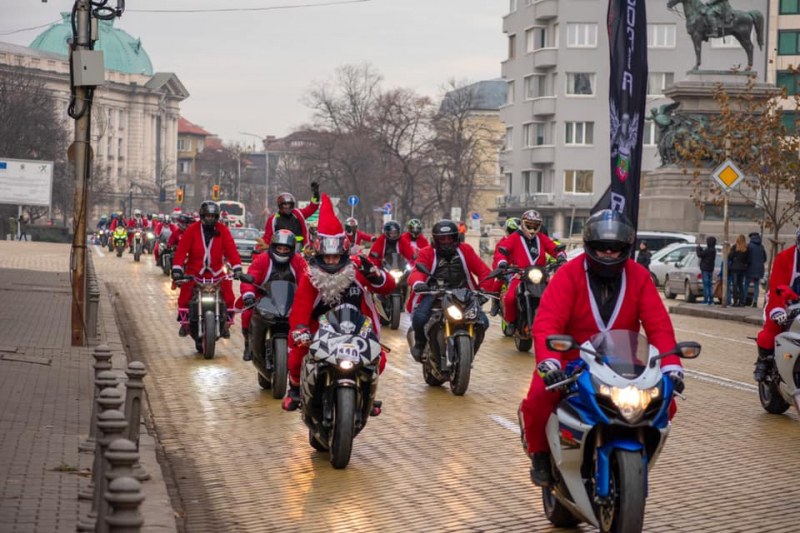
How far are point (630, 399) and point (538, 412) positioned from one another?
816 millimetres

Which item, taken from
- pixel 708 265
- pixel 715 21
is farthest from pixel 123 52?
pixel 708 265

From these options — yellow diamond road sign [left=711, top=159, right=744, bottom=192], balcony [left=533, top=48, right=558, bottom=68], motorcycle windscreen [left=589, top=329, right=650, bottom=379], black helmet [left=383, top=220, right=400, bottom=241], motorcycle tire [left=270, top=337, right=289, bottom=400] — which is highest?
balcony [left=533, top=48, right=558, bottom=68]

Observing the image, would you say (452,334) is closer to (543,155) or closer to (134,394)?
(134,394)

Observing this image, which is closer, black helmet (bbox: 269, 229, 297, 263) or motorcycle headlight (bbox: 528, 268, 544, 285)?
black helmet (bbox: 269, 229, 297, 263)

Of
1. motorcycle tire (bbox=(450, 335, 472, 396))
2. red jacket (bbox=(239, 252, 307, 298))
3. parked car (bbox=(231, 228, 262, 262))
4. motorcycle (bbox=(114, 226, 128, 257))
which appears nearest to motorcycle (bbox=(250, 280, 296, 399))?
red jacket (bbox=(239, 252, 307, 298))

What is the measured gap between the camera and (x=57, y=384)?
1383cm

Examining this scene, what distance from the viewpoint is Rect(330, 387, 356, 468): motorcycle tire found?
9664mm

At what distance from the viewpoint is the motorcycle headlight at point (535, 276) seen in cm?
1862

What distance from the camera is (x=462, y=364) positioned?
46.9ft

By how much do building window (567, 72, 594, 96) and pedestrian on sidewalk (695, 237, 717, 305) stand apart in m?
58.1

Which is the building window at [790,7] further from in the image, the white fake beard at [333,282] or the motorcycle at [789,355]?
the white fake beard at [333,282]

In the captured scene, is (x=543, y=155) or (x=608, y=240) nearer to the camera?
(x=608, y=240)

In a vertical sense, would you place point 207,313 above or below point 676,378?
below

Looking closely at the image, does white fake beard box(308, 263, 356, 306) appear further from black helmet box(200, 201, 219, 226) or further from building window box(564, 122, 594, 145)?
building window box(564, 122, 594, 145)
